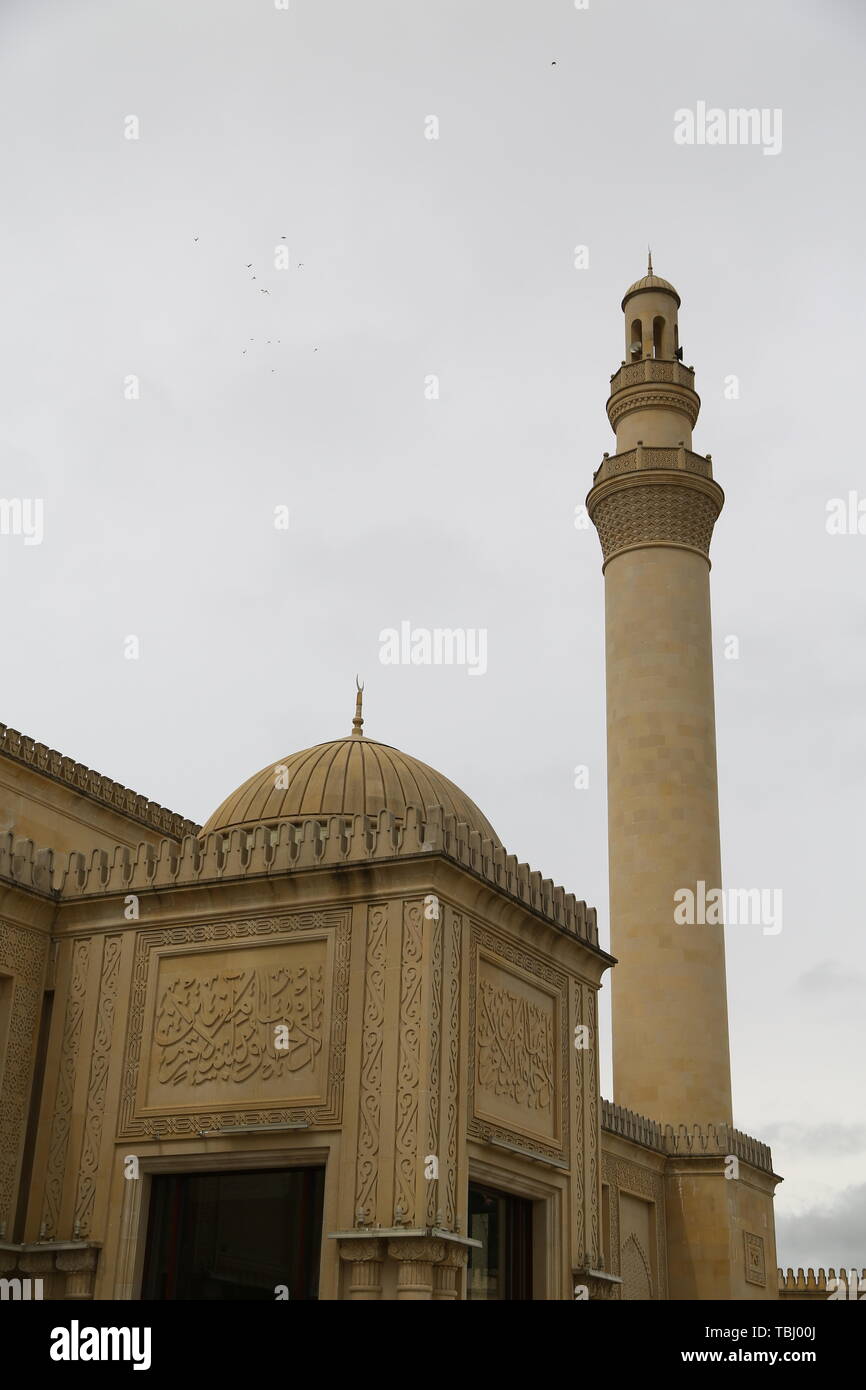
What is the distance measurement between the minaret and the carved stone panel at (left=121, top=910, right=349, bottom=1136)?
10.8 m

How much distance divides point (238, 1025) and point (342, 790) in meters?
3.22

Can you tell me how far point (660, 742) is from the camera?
24.5 metres

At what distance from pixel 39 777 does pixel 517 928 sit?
8.02 meters

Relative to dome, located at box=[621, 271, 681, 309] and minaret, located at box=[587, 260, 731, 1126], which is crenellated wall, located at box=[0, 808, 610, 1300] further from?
dome, located at box=[621, 271, 681, 309]

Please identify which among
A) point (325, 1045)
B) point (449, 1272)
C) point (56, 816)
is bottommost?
point (449, 1272)

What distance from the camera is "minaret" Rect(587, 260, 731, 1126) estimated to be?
23.0 meters

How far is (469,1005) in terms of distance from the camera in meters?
13.6

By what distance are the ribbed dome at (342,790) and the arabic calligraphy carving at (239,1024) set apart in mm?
2379

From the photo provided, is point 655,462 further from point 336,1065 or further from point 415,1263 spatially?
point 415,1263

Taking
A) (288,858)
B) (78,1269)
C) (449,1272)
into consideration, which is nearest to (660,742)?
(288,858)

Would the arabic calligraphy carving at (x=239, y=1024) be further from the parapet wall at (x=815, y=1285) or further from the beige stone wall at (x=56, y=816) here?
the parapet wall at (x=815, y=1285)

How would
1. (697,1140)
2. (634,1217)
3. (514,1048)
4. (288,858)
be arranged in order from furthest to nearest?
(697,1140) → (634,1217) → (514,1048) → (288,858)
